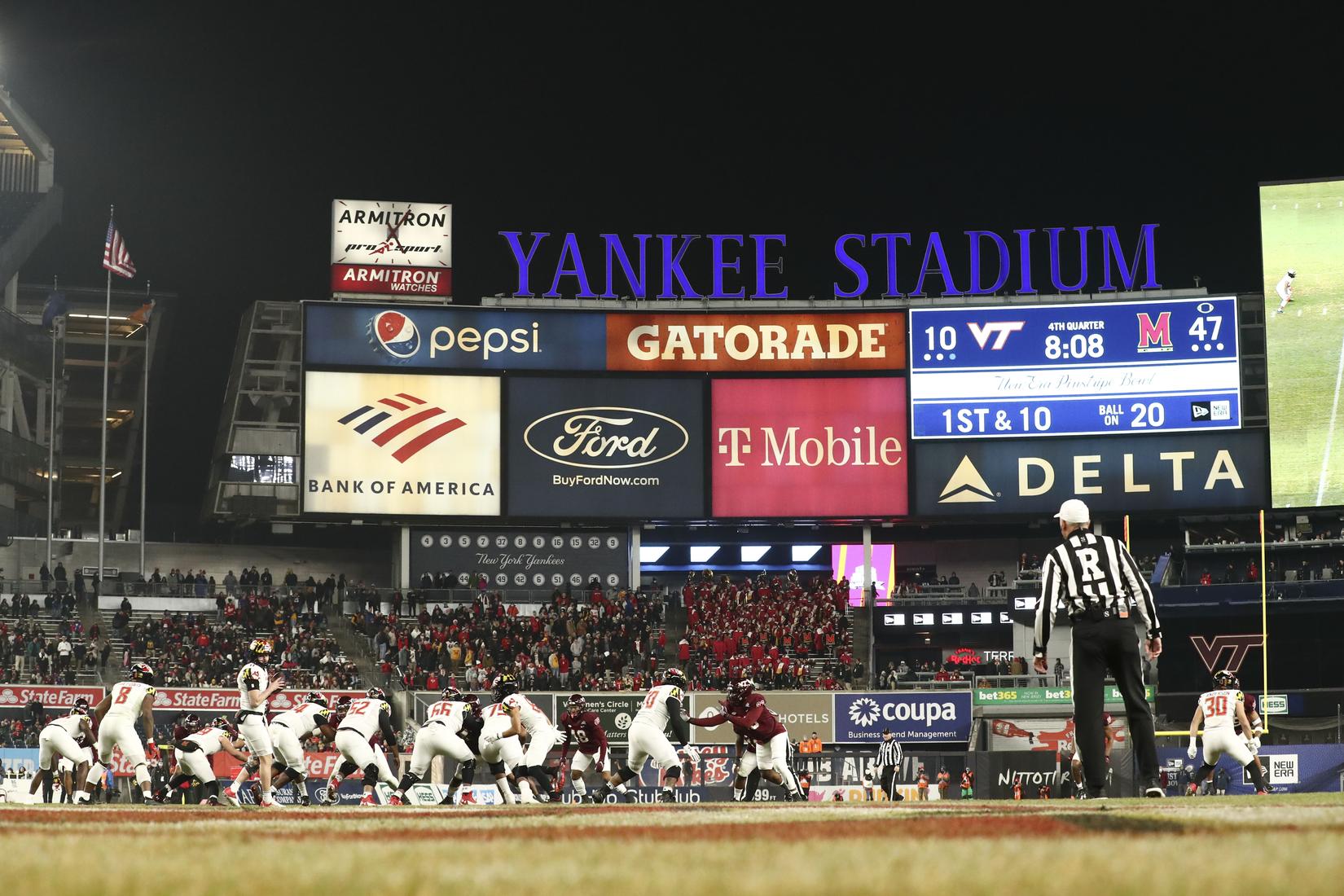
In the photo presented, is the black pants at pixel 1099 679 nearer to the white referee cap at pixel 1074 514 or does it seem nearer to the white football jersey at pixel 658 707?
the white referee cap at pixel 1074 514

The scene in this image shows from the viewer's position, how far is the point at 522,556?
54.8 m

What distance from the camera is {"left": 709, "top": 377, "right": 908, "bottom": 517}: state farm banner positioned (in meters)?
53.7

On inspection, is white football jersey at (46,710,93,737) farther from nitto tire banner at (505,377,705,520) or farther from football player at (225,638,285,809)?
nitto tire banner at (505,377,705,520)

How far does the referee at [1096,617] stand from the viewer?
40.5 ft

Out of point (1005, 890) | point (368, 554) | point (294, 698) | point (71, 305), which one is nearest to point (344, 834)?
point (1005, 890)

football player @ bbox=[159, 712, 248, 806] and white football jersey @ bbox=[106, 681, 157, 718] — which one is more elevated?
white football jersey @ bbox=[106, 681, 157, 718]

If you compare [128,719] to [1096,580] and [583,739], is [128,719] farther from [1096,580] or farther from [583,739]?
[1096,580]

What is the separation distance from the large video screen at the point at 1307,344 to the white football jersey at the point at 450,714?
3606 cm

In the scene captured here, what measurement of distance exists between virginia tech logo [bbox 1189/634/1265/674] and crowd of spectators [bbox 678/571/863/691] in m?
10.9

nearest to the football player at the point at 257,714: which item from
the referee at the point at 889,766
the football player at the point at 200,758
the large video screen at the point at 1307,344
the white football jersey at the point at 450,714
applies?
the football player at the point at 200,758

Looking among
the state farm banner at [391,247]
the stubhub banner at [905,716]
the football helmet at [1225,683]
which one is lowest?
the stubhub banner at [905,716]

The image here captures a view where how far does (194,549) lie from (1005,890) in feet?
215

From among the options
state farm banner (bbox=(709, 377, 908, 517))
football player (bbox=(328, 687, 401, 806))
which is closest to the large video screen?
state farm banner (bbox=(709, 377, 908, 517))

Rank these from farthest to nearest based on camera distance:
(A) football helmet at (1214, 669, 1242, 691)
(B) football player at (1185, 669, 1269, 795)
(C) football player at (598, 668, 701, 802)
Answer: (A) football helmet at (1214, 669, 1242, 691) → (B) football player at (1185, 669, 1269, 795) → (C) football player at (598, 668, 701, 802)
